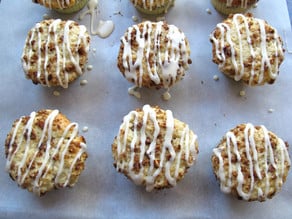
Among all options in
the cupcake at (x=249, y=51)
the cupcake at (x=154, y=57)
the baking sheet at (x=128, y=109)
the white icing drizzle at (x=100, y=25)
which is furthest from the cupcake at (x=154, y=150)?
the white icing drizzle at (x=100, y=25)

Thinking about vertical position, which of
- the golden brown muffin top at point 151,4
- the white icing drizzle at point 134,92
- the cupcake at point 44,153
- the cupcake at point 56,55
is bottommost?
the cupcake at point 44,153

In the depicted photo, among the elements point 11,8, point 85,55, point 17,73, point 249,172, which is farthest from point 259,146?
point 11,8

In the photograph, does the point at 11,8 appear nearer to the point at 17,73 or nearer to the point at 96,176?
the point at 17,73

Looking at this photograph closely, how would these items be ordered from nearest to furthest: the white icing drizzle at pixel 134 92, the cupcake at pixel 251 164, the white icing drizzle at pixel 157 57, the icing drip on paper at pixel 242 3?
the cupcake at pixel 251 164 → the white icing drizzle at pixel 157 57 → the white icing drizzle at pixel 134 92 → the icing drip on paper at pixel 242 3

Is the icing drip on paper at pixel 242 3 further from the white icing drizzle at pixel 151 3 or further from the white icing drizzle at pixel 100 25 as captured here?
the white icing drizzle at pixel 100 25

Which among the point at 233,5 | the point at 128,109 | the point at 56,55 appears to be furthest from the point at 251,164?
the point at 56,55

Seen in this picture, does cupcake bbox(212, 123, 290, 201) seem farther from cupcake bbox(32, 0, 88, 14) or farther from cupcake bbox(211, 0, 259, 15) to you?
cupcake bbox(32, 0, 88, 14)

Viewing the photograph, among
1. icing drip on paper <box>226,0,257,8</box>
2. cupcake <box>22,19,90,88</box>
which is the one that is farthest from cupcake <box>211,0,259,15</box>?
cupcake <box>22,19,90,88</box>
